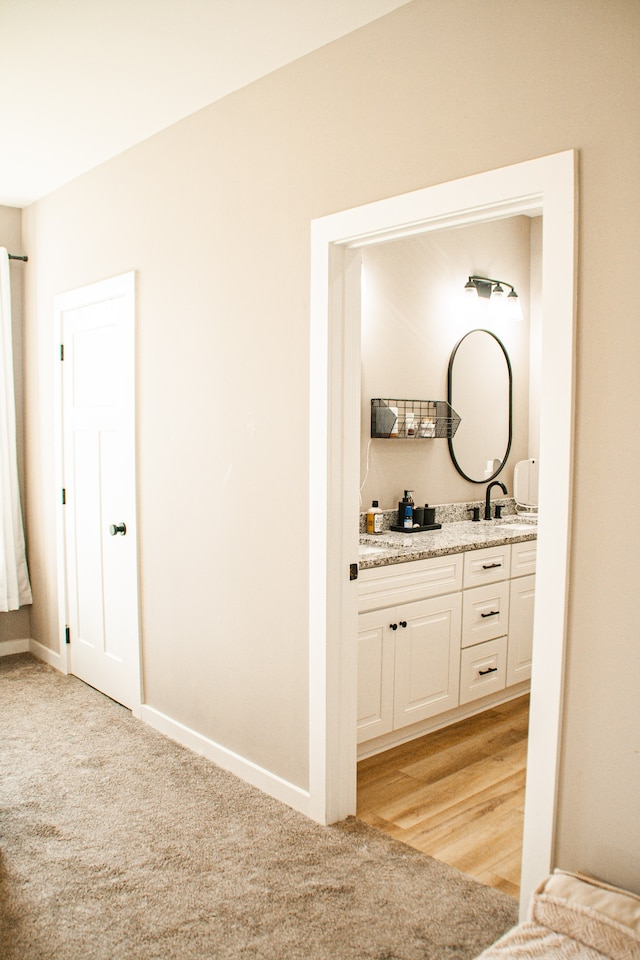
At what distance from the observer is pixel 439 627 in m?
3.28

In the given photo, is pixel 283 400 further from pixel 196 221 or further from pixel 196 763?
pixel 196 763

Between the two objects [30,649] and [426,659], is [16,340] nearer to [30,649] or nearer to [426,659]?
[30,649]

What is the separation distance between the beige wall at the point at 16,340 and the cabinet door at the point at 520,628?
114 inches

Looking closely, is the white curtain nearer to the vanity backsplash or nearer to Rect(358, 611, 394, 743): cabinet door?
the vanity backsplash

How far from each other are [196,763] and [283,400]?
1542 mm

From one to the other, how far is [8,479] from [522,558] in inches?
114

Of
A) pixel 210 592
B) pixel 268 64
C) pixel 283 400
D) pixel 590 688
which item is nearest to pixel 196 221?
pixel 268 64

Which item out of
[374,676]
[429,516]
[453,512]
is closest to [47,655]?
[374,676]

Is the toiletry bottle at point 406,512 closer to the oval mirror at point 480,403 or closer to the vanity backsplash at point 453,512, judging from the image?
the vanity backsplash at point 453,512

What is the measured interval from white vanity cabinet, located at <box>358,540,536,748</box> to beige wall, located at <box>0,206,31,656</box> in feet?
8.27

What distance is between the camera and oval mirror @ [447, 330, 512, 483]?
4.19 m

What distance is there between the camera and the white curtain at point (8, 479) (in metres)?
4.16

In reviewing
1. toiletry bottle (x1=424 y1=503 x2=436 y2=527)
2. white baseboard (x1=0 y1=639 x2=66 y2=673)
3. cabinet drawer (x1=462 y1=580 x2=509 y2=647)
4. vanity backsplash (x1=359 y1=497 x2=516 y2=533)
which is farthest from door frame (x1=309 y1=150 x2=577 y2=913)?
white baseboard (x1=0 y1=639 x2=66 y2=673)

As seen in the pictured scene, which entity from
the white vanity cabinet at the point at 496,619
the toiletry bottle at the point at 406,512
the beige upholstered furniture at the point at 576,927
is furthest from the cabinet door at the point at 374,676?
the beige upholstered furniture at the point at 576,927
